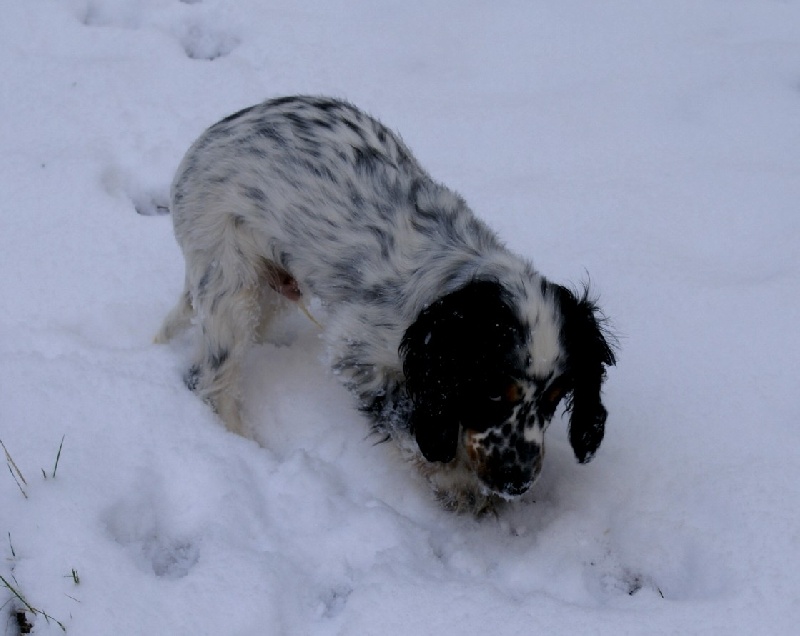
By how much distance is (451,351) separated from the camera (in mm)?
2398

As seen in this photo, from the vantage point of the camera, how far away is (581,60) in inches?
186

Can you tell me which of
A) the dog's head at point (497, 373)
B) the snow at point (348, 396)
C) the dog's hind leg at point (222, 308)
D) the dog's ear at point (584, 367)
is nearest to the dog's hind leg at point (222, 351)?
the dog's hind leg at point (222, 308)

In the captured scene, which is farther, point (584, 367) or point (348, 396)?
point (348, 396)

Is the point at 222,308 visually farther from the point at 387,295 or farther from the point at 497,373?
the point at 497,373

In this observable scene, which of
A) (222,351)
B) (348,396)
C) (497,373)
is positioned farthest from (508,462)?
(222,351)

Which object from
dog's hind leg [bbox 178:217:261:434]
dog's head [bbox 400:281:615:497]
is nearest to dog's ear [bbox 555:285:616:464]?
dog's head [bbox 400:281:615:497]

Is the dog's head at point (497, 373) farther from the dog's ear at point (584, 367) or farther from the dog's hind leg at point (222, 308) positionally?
the dog's hind leg at point (222, 308)

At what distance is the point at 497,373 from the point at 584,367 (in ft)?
1.08

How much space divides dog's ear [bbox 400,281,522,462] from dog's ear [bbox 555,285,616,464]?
22cm

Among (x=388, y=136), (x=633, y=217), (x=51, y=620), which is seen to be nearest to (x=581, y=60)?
(x=633, y=217)

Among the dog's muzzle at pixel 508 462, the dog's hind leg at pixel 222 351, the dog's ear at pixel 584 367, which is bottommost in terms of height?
the dog's hind leg at pixel 222 351

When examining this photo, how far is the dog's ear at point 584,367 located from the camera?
8.24 ft

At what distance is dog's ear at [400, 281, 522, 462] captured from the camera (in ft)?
7.80

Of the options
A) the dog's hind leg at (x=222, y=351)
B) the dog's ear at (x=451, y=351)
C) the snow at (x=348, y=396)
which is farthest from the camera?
the dog's hind leg at (x=222, y=351)
